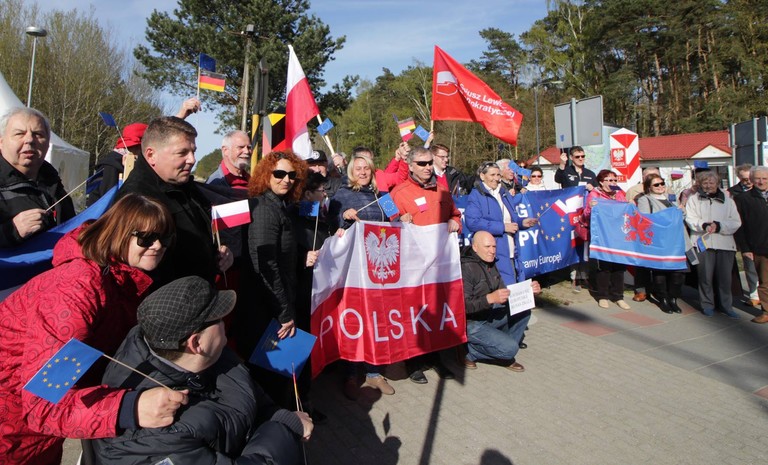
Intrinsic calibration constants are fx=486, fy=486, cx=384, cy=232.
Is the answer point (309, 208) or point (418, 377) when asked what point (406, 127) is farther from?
point (418, 377)

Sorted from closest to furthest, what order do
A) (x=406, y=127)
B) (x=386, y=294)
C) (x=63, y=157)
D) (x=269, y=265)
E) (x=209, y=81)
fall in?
1. (x=269, y=265)
2. (x=386, y=294)
3. (x=209, y=81)
4. (x=406, y=127)
5. (x=63, y=157)

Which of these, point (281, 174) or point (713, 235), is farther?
point (713, 235)

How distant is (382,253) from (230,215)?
1622 mm

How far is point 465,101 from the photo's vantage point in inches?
273

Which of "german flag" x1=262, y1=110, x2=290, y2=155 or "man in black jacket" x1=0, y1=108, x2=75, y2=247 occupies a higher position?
"german flag" x1=262, y1=110, x2=290, y2=155

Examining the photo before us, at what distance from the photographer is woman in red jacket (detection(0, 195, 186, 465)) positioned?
158 centimetres

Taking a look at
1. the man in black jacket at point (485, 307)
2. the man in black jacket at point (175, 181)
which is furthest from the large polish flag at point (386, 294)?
the man in black jacket at point (175, 181)

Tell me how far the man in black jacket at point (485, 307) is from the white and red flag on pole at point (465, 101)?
106 inches

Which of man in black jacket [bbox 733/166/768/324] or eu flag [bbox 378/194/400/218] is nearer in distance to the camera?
eu flag [bbox 378/194/400/218]

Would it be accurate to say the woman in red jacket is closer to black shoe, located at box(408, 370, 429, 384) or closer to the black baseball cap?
the black baseball cap

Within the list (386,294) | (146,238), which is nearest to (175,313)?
(146,238)

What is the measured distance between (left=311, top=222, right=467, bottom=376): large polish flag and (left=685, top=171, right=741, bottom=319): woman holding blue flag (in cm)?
442

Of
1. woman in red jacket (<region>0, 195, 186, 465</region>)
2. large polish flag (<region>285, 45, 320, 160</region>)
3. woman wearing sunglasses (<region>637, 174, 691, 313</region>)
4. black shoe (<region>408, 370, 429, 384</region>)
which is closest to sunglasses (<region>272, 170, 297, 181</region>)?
woman in red jacket (<region>0, 195, 186, 465</region>)

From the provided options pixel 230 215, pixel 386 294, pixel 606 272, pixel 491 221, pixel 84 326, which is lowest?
pixel 606 272
